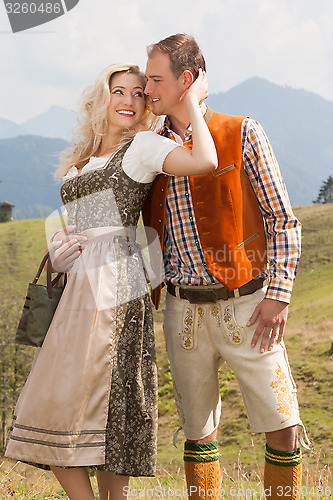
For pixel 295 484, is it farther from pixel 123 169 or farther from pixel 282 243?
pixel 123 169

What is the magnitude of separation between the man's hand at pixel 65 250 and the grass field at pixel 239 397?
6.66 feet

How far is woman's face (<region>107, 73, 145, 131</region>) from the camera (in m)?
3.51

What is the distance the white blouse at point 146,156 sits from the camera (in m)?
3.20

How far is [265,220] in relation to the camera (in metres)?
3.42

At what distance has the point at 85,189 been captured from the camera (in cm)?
341

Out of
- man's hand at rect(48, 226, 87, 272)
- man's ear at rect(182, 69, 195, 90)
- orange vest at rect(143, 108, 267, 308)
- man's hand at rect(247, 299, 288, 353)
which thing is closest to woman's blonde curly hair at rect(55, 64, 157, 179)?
man's ear at rect(182, 69, 195, 90)

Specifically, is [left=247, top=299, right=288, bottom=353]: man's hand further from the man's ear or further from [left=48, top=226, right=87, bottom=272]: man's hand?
the man's ear

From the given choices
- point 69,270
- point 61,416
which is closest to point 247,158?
point 69,270

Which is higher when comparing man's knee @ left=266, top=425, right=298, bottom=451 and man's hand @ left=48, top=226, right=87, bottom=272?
man's hand @ left=48, top=226, right=87, bottom=272

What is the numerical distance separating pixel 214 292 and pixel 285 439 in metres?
0.99

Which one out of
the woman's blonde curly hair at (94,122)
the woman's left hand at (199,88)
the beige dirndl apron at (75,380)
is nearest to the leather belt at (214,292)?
the beige dirndl apron at (75,380)

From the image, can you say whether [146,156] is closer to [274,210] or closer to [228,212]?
[228,212]

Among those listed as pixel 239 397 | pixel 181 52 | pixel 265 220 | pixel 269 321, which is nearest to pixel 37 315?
pixel 269 321

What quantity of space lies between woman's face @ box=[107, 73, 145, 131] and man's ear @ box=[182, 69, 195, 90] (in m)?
0.34
